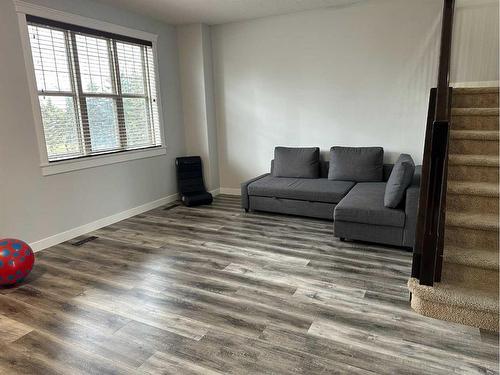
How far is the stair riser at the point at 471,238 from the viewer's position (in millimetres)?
2365

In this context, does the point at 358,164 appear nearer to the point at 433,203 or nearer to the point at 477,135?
the point at 477,135

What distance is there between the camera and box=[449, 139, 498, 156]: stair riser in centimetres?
294

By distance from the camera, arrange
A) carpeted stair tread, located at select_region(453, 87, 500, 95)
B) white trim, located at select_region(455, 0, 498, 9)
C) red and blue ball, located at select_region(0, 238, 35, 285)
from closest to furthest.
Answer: red and blue ball, located at select_region(0, 238, 35, 285) → carpeted stair tread, located at select_region(453, 87, 500, 95) → white trim, located at select_region(455, 0, 498, 9)

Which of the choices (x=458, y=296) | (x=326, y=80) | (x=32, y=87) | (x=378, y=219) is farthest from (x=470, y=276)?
(x=32, y=87)

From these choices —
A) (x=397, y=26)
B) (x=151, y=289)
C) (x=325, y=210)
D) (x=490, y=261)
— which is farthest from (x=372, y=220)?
(x=397, y=26)

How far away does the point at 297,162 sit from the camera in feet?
15.6

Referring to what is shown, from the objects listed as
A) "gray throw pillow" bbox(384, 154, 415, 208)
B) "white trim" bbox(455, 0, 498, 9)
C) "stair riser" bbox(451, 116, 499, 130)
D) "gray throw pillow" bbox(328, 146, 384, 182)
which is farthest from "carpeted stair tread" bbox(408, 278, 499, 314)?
"white trim" bbox(455, 0, 498, 9)

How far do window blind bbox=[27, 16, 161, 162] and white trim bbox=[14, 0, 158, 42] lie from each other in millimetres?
53

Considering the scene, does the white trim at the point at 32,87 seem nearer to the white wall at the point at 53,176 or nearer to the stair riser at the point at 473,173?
the white wall at the point at 53,176

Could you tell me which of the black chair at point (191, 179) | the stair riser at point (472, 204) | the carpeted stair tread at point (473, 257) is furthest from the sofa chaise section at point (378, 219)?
the black chair at point (191, 179)

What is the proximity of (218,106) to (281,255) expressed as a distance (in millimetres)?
3034

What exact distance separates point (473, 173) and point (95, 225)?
3.92 metres

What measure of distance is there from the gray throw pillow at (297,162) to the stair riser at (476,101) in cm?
175

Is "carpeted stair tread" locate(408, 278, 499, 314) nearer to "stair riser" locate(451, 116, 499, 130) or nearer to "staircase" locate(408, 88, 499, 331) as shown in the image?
"staircase" locate(408, 88, 499, 331)
